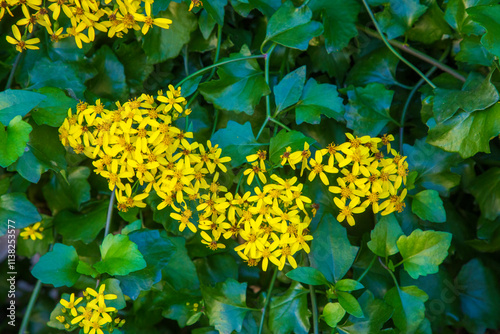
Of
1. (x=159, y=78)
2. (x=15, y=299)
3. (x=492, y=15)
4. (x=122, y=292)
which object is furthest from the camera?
(x=15, y=299)

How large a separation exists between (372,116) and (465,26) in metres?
0.29

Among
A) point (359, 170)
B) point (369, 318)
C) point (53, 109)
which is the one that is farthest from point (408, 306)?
point (53, 109)

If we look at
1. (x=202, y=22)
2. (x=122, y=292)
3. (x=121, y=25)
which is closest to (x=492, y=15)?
(x=202, y=22)

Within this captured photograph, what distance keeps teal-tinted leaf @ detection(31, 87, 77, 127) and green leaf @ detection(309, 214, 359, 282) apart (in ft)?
2.04

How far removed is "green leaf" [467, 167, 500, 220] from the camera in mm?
1196

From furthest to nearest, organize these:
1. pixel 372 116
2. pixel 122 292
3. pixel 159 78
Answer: pixel 159 78
pixel 372 116
pixel 122 292

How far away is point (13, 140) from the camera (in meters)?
0.93

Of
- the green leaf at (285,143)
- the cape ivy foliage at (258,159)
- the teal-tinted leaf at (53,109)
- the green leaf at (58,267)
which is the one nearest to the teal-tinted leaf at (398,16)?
the cape ivy foliage at (258,159)

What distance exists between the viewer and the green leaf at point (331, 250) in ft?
3.38

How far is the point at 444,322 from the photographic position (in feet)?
4.07

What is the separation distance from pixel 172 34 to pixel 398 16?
56cm

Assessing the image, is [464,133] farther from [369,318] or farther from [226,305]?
[226,305]

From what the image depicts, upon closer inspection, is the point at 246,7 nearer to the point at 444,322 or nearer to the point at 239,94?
the point at 239,94

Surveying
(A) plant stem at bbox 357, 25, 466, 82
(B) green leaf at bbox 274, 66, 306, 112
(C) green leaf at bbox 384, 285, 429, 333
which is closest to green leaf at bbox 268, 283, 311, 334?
(C) green leaf at bbox 384, 285, 429, 333
